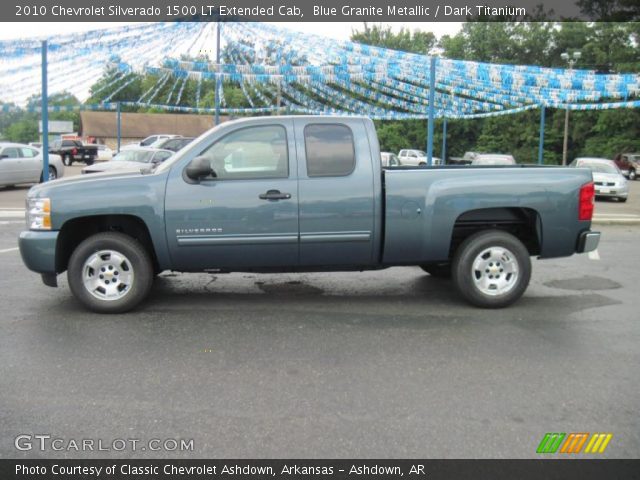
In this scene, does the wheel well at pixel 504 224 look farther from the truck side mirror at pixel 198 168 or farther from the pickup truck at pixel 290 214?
the truck side mirror at pixel 198 168

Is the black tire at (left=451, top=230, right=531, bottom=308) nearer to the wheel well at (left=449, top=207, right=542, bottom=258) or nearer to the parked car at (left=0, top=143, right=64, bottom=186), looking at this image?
the wheel well at (left=449, top=207, right=542, bottom=258)

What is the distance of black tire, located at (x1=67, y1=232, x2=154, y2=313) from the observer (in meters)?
5.83

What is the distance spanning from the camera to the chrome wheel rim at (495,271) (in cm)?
618

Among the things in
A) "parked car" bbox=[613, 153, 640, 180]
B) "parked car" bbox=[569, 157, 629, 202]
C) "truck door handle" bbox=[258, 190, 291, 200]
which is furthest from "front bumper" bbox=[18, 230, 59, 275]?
"parked car" bbox=[613, 153, 640, 180]

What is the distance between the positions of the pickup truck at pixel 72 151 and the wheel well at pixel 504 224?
40.6 metres

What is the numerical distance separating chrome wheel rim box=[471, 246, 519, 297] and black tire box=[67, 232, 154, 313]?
331 cm

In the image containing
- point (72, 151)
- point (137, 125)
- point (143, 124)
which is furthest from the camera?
point (143, 124)

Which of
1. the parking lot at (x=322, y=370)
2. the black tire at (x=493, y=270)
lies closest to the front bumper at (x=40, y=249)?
the parking lot at (x=322, y=370)

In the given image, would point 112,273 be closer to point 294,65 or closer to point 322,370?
point 322,370

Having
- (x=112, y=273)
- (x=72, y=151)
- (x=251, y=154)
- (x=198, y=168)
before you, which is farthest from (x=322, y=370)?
(x=72, y=151)

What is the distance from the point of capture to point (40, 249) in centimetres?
576

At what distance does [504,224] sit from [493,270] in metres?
0.61

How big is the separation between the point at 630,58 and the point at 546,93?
1251 inches
